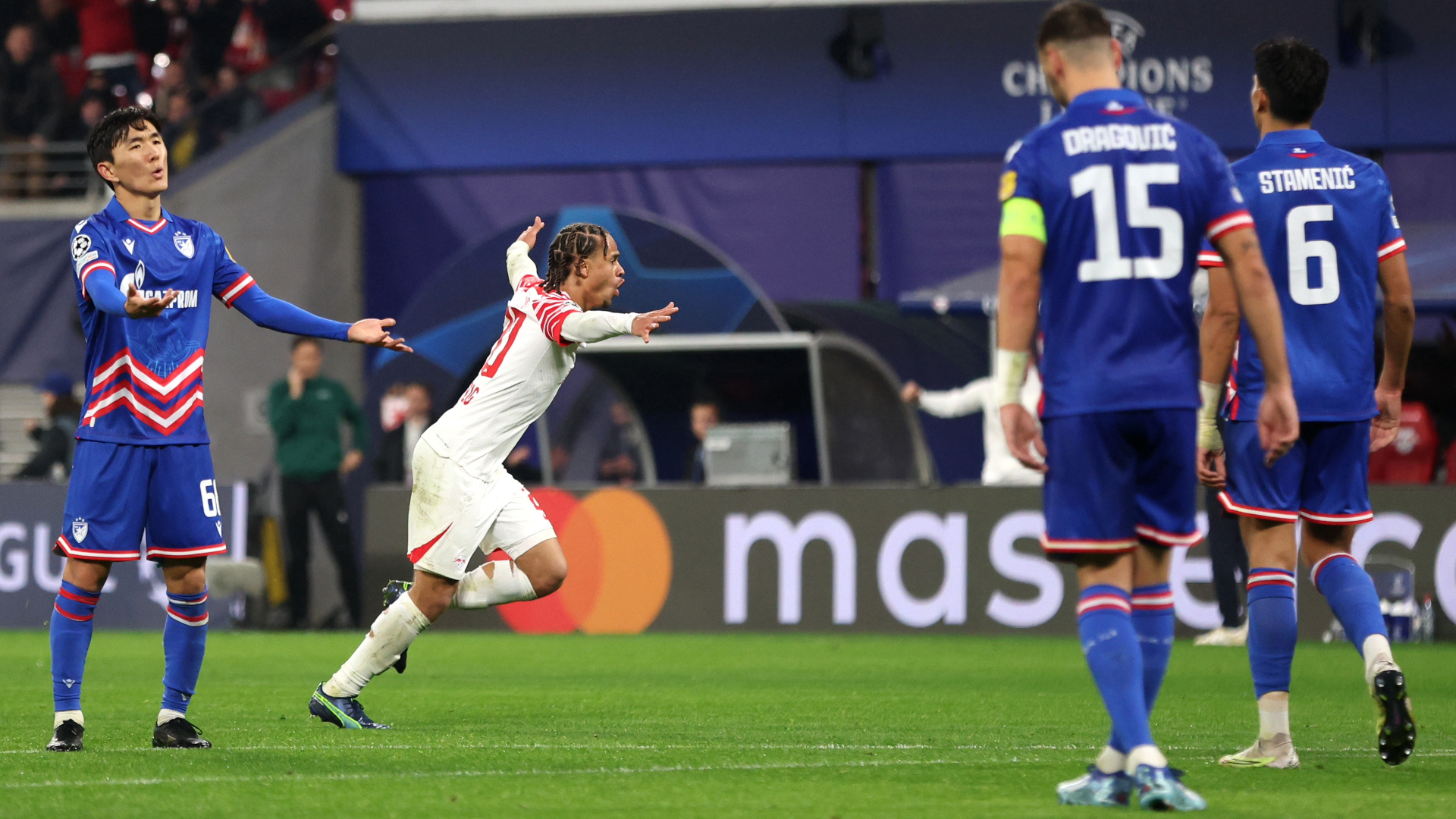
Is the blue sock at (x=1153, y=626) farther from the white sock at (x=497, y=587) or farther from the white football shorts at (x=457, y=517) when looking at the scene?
the white sock at (x=497, y=587)

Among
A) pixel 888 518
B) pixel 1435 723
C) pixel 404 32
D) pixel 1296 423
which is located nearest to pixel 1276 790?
pixel 1296 423

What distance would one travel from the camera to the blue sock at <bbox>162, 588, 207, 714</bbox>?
635 centimetres

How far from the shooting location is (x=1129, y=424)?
4797mm

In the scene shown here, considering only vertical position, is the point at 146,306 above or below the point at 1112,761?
above

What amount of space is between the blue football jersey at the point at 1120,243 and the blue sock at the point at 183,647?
3.21 m

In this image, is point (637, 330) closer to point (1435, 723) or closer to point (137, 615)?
point (1435, 723)

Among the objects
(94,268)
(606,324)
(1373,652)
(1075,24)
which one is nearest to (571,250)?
(606,324)

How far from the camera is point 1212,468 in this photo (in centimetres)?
588

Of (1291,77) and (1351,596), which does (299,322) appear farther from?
(1351,596)

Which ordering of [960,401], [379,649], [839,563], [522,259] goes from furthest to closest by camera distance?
[960,401] < [839,563] < [522,259] < [379,649]

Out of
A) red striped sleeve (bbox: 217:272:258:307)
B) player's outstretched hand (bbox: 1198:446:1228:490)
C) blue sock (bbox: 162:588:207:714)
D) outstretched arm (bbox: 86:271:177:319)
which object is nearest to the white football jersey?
red striped sleeve (bbox: 217:272:258:307)

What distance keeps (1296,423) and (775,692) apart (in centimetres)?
420

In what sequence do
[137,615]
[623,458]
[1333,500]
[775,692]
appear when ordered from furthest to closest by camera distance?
[623,458] < [137,615] < [775,692] < [1333,500]

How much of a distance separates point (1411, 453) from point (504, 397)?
10814 mm
